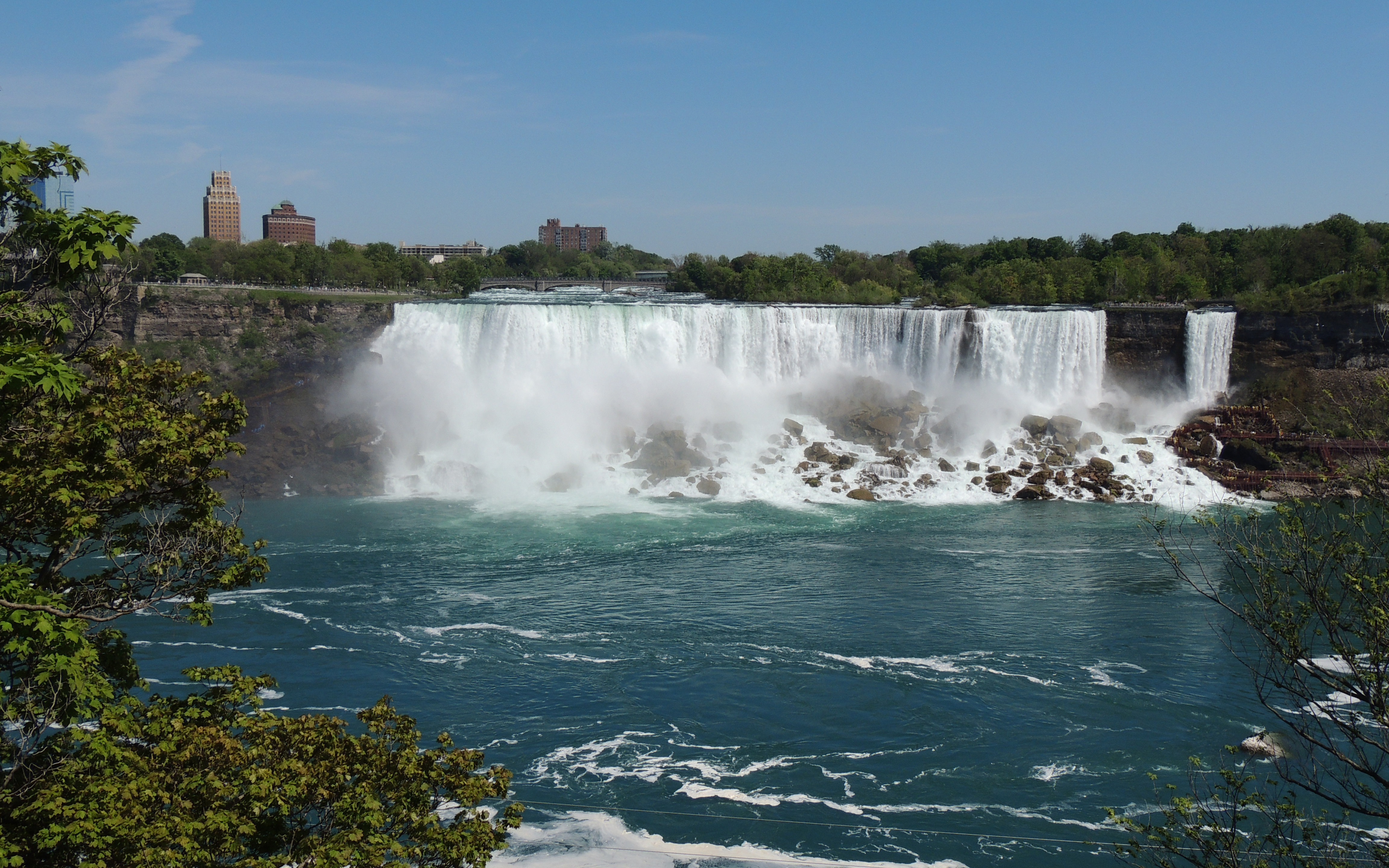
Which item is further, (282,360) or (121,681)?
(282,360)

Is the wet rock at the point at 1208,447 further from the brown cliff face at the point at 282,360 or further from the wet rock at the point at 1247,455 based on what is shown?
the brown cliff face at the point at 282,360

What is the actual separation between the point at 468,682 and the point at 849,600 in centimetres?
937

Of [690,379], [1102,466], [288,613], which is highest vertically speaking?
[690,379]

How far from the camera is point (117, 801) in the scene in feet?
25.8

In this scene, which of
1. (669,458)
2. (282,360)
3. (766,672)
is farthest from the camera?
(282,360)

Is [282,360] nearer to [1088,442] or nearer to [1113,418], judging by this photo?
[1088,442]

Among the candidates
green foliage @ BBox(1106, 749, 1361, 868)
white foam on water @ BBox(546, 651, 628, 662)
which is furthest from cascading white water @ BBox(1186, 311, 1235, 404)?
white foam on water @ BBox(546, 651, 628, 662)

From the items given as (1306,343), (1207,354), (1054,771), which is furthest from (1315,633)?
(1306,343)

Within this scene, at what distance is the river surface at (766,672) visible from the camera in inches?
588

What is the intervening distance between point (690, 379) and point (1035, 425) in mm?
14375

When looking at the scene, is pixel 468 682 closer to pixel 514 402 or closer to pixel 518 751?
pixel 518 751

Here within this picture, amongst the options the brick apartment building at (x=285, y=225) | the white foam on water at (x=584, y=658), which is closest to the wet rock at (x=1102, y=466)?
the white foam on water at (x=584, y=658)

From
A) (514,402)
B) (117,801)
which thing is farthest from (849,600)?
(514,402)

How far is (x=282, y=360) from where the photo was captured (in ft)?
153
